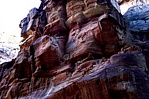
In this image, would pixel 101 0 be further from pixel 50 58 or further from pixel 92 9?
pixel 50 58

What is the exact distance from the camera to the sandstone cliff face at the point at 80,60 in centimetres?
1243

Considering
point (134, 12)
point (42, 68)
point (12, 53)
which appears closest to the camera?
point (42, 68)

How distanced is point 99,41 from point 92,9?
3.52 meters

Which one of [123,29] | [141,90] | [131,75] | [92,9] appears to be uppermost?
[92,9]

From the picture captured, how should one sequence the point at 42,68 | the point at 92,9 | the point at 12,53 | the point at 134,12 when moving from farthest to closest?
the point at 12,53 → the point at 134,12 → the point at 92,9 → the point at 42,68

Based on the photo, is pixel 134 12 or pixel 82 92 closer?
pixel 82 92

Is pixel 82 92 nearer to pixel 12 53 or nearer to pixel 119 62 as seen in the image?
pixel 119 62

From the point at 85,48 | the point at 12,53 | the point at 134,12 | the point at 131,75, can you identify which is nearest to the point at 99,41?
the point at 85,48

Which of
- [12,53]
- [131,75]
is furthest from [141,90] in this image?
[12,53]

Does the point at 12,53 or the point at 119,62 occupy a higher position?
the point at 12,53

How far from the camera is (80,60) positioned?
16.8 m

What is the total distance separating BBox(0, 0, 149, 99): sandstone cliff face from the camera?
40.8 feet

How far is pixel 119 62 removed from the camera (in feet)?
43.0

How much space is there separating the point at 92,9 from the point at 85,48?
163 inches
